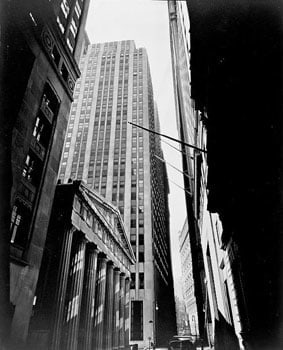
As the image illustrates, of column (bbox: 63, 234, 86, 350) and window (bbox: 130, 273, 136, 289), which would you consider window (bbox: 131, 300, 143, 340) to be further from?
column (bbox: 63, 234, 86, 350)

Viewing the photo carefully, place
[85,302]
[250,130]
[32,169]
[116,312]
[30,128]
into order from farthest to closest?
[116,312] → [85,302] → [32,169] → [30,128] → [250,130]

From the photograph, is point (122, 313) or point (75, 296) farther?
point (122, 313)

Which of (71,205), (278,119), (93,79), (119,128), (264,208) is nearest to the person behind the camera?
(278,119)

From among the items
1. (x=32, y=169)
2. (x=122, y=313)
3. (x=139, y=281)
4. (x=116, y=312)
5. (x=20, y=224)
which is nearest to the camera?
(x=20, y=224)

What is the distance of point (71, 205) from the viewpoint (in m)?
24.2

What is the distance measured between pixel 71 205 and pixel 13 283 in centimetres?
975

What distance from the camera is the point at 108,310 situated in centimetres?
3416

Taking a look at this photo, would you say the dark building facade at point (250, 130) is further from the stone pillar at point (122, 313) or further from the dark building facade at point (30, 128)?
the stone pillar at point (122, 313)

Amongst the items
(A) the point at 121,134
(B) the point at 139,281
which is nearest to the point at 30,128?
(B) the point at 139,281

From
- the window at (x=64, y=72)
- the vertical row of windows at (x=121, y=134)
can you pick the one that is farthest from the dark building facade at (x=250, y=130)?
Result: the vertical row of windows at (x=121, y=134)

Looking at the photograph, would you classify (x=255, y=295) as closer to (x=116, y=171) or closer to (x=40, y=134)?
(x=40, y=134)

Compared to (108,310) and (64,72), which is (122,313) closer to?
(108,310)

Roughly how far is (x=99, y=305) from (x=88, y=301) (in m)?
4.87

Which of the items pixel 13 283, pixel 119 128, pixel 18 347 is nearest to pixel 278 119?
pixel 13 283
